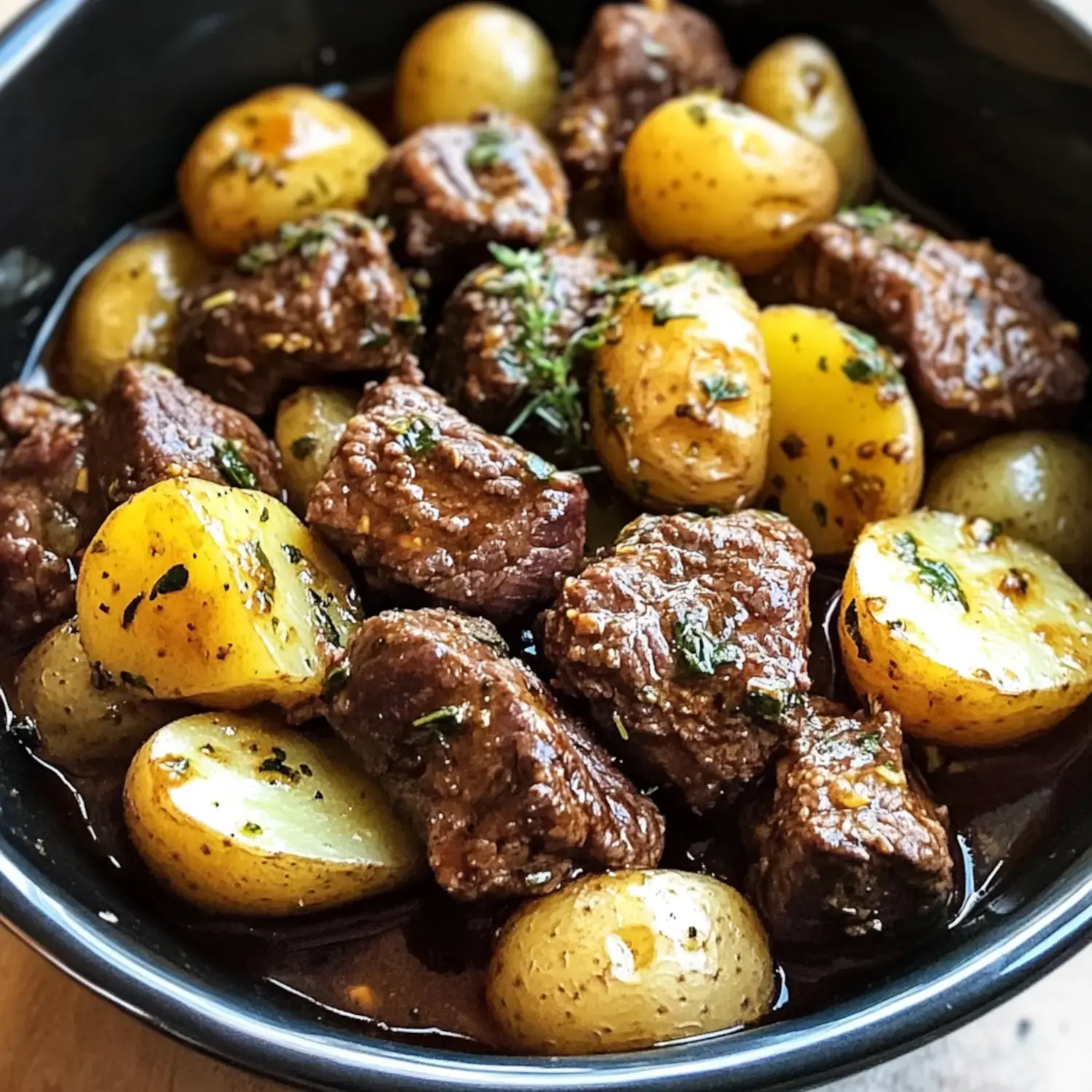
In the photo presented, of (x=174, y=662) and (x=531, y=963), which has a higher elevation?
(x=174, y=662)

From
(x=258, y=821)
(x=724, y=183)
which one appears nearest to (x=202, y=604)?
(x=258, y=821)

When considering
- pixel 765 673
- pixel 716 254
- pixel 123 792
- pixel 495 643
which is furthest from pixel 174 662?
pixel 716 254

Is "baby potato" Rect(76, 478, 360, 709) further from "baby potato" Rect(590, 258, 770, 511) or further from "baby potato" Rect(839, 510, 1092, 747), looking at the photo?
"baby potato" Rect(839, 510, 1092, 747)

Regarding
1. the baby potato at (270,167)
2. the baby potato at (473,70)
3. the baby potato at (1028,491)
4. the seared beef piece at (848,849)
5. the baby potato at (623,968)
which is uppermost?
the baby potato at (473,70)

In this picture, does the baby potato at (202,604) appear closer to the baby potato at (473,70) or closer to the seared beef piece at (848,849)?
the seared beef piece at (848,849)

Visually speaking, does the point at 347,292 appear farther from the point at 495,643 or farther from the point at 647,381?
the point at 495,643

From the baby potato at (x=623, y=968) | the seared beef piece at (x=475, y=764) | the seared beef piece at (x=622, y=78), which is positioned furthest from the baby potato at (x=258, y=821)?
the seared beef piece at (x=622, y=78)
